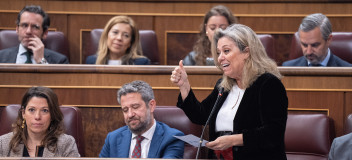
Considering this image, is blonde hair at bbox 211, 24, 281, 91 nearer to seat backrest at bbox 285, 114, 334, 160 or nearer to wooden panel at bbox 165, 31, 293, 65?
seat backrest at bbox 285, 114, 334, 160

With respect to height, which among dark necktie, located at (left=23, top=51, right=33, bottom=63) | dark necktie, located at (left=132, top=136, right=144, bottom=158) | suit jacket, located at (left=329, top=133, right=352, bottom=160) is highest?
dark necktie, located at (left=23, top=51, right=33, bottom=63)

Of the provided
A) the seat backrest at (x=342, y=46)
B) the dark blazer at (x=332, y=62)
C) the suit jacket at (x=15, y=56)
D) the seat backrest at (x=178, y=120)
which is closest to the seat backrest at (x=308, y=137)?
the seat backrest at (x=178, y=120)

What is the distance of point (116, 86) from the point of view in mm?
1121

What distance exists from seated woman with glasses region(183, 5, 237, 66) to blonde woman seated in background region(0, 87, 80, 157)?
1.54ft

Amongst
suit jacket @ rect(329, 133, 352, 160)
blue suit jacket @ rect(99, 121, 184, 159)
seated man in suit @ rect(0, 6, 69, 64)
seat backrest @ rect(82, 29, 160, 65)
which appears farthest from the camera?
seat backrest @ rect(82, 29, 160, 65)

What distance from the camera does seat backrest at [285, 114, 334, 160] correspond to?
1004mm

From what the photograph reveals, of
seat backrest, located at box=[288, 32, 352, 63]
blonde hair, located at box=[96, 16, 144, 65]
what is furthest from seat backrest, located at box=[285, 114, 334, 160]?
blonde hair, located at box=[96, 16, 144, 65]

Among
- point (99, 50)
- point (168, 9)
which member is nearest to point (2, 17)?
point (99, 50)

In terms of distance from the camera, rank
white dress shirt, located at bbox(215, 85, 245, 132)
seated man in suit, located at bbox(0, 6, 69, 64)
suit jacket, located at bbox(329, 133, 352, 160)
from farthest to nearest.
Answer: seated man in suit, located at bbox(0, 6, 69, 64) < white dress shirt, located at bbox(215, 85, 245, 132) < suit jacket, located at bbox(329, 133, 352, 160)

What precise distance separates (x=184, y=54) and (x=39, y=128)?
617mm

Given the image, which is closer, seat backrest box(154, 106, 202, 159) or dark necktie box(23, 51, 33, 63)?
seat backrest box(154, 106, 202, 159)

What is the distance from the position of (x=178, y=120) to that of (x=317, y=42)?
1.43 ft

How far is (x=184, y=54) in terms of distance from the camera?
1.54 m

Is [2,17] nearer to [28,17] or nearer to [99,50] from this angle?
[28,17]
